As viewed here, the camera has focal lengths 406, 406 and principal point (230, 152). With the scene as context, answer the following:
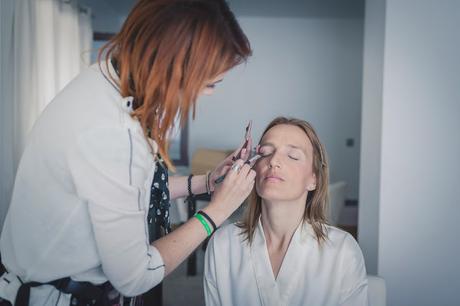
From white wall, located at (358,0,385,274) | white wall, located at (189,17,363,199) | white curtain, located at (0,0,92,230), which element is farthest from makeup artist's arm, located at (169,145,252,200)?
white wall, located at (189,17,363,199)

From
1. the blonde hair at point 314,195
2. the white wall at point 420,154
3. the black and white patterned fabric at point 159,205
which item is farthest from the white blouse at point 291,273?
the white wall at point 420,154

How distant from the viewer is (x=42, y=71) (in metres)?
3.16

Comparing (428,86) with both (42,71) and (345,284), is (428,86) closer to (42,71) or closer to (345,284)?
(345,284)

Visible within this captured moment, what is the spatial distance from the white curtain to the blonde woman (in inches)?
63.7

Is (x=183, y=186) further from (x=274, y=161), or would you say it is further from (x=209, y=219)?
(x=209, y=219)

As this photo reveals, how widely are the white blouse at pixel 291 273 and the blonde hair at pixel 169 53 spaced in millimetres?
700

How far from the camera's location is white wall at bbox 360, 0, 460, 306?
81.4 inches

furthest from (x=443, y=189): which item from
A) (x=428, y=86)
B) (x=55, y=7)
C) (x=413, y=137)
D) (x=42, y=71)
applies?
(x=55, y=7)

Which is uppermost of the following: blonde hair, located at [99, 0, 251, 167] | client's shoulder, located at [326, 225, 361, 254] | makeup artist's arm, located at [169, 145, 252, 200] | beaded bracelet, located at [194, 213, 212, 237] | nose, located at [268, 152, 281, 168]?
blonde hair, located at [99, 0, 251, 167]

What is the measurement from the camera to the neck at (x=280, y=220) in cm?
146

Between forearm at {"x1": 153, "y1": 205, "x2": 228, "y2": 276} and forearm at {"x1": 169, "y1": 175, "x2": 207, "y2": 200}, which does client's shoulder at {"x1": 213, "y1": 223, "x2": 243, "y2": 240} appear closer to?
forearm at {"x1": 169, "y1": 175, "x2": 207, "y2": 200}

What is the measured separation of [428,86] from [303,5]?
3159 mm

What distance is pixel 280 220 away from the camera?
4.83ft

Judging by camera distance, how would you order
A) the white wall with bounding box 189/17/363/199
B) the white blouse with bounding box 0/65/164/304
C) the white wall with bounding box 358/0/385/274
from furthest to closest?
the white wall with bounding box 189/17/363/199 → the white wall with bounding box 358/0/385/274 → the white blouse with bounding box 0/65/164/304
